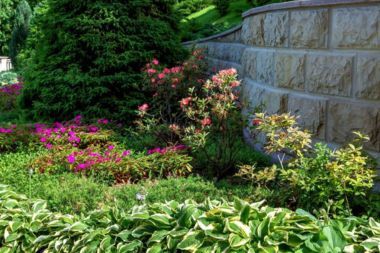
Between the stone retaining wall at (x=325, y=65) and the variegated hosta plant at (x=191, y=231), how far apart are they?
1477 millimetres

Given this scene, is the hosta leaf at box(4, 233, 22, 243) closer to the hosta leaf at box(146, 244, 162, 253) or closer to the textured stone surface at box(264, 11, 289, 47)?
the hosta leaf at box(146, 244, 162, 253)

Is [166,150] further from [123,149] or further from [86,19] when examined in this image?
[86,19]

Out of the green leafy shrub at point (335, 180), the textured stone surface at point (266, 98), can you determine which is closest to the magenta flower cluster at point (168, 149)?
the textured stone surface at point (266, 98)

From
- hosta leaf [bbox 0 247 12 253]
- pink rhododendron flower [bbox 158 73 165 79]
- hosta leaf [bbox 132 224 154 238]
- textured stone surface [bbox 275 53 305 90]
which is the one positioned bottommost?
hosta leaf [bbox 0 247 12 253]

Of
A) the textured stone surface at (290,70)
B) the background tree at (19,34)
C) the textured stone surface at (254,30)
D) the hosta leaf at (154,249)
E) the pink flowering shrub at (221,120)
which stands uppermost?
the background tree at (19,34)

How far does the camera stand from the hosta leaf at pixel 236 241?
119 inches

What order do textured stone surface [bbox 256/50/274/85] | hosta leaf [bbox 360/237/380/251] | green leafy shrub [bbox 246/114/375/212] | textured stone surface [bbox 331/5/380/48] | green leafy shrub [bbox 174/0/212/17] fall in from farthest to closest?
green leafy shrub [bbox 174/0/212/17] < textured stone surface [bbox 256/50/274/85] < textured stone surface [bbox 331/5/380/48] < green leafy shrub [bbox 246/114/375/212] < hosta leaf [bbox 360/237/380/251]

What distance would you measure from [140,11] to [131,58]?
925 millimetres

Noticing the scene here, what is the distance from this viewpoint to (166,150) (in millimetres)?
6016

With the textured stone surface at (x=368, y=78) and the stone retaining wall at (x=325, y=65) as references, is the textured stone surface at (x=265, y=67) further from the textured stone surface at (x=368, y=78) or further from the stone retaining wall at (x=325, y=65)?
the textured stone surface at (x=368, y=78)

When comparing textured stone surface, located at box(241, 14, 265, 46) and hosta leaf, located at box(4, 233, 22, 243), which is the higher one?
textured stone surface, located at box(241, 14, 265, 46)

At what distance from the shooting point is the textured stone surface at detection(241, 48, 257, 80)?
21.7 feet

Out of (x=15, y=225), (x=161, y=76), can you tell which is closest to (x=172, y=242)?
(x=15, y=225)

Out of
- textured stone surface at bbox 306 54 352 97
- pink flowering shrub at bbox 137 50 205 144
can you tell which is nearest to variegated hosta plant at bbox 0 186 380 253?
textured stone surface at bbox 306 54 352 97
